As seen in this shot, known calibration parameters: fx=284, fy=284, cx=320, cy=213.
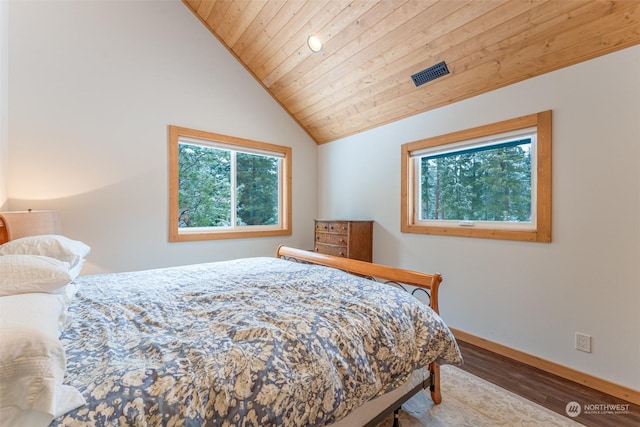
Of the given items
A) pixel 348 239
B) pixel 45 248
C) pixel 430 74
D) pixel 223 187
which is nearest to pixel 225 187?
pixel 223 187

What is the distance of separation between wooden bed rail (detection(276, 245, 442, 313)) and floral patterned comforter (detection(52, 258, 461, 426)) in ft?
0.41

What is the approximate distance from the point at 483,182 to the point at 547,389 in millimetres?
1695

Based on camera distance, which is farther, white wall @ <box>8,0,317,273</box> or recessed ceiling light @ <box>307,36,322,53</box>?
recessed ceiling light @ <box>307,36,322,53</box>

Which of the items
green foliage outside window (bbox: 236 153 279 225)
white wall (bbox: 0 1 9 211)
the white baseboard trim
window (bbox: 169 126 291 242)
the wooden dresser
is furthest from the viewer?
green foliage outside window (bbox: 236 153 279 225)

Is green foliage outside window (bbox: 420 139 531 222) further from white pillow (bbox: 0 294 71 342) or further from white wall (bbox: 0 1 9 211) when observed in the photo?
white wall (bbox: 0 1 9 211)

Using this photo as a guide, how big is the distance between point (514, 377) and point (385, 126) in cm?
272

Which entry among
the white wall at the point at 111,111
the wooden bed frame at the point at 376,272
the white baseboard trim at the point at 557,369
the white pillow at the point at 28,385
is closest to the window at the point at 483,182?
the white baseboard trim at the point at 557,369

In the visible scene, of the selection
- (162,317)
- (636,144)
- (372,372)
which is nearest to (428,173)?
(636,144)

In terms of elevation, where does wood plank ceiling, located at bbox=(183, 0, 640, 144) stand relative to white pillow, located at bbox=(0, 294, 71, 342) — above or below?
above

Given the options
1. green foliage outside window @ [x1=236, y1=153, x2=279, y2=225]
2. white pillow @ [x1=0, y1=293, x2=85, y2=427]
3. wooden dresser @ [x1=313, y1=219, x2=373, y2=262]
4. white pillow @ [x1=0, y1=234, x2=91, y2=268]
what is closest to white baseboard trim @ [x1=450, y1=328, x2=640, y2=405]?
wooden dresser @ [x1=313, y1=219, x2=373, y2=262]

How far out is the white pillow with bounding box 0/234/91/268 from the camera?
1.52 meters

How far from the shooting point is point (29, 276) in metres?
1.04

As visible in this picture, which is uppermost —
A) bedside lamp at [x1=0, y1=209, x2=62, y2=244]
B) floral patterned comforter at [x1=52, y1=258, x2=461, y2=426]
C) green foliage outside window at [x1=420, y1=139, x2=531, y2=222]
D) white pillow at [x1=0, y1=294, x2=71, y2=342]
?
green foliage outside window at [x1=420, y1=139, x2=531, y2=222]

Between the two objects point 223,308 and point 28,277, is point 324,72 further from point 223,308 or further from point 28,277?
point 28,277
